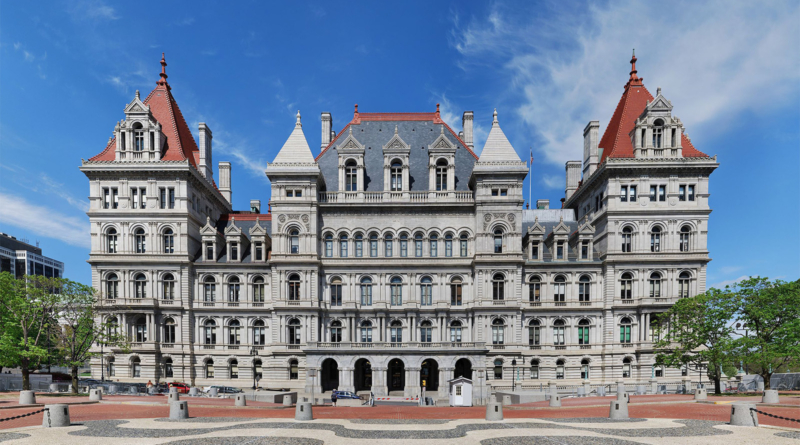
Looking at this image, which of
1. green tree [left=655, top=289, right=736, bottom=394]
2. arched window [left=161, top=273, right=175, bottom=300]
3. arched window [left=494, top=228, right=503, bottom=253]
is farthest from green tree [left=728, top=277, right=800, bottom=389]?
arched window [left=161, top=273, right=175, bottom=300]

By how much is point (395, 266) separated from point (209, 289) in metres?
20.9

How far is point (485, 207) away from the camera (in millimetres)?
47531

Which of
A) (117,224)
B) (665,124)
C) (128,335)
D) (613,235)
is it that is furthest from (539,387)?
(117,224)

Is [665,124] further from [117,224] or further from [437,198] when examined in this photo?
[117,224]

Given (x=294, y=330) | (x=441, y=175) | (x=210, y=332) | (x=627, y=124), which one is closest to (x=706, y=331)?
(x=627, y=124)

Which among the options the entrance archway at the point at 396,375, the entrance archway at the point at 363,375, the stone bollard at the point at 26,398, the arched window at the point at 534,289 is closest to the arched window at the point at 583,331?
the arched window at the point at 534,289

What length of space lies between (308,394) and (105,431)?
2451 cm

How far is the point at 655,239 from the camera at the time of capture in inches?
1877

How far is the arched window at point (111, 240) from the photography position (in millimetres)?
47625

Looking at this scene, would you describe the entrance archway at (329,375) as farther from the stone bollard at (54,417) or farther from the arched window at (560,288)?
the stone bollard at (54,417)

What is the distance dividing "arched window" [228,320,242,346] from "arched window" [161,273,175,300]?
6.88 metres

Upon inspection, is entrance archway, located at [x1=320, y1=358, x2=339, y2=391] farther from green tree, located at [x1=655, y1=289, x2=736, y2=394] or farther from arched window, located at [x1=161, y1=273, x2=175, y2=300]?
green tree, located at [x1=655, y1=289, x2=736, y2=394]

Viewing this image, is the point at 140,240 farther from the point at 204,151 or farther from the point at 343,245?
the point at 343,245

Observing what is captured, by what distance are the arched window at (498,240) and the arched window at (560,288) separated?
739cm
